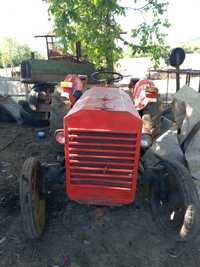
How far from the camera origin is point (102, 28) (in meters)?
7.40

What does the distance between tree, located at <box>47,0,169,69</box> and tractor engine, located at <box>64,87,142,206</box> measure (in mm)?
4322

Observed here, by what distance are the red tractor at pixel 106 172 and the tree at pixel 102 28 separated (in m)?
4.13

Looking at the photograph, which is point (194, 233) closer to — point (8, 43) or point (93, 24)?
point (93, 24)

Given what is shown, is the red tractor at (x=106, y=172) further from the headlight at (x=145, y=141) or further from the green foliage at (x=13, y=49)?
the green foliage at (x=13, y=49)

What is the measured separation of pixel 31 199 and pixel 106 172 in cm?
74

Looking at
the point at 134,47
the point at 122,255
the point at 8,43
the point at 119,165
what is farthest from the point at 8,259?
the point at 8,43

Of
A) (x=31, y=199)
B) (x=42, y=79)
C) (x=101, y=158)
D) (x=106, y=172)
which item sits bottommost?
(x=31, y=199)

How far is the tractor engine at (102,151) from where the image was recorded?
283 centimetres

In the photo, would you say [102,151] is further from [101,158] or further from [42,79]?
[42,79]

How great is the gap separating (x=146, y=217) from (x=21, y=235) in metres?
1.39

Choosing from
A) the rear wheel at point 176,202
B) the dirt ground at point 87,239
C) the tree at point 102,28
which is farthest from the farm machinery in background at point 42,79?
the rear wheel at point 176,202

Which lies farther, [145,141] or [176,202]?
[176,202]

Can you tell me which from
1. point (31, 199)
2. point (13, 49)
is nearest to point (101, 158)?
point (31, 199)

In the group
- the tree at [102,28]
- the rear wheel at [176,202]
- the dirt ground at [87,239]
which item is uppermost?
the tree at [102,28]
